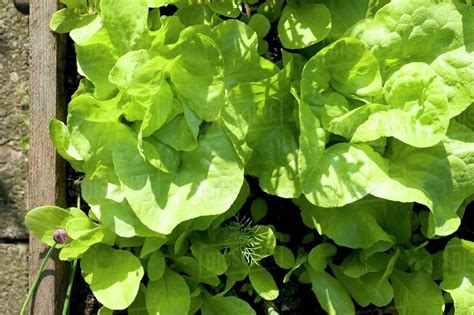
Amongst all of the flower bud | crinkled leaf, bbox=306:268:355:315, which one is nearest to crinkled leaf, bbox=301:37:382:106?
crinkled leaf, bbox=306:268:355:315

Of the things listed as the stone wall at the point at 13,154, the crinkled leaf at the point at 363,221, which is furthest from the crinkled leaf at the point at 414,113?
the stone wall at the point at 13,154

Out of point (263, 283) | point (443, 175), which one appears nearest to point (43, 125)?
point (263, 283)

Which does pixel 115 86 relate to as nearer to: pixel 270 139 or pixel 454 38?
pixel 270 139

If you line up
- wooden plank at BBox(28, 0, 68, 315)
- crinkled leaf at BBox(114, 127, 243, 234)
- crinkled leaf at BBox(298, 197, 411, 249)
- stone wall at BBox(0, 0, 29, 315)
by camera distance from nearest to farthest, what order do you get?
crinkled leaf at BBox(114, 127, 243, 234) < crinkled leaf at BBox(298, 197, 411, 249) < wooden plank at BBox(28, 0, 68, 315) < stone wall at BBox(0, 0, 29, 315)

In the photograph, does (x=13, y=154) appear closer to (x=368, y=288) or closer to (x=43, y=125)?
(x=43, y=125)

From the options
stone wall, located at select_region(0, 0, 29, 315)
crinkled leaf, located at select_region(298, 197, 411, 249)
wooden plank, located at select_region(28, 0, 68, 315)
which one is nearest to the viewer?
crinkled leaf, located at select_region(298, 197, 411, 249)

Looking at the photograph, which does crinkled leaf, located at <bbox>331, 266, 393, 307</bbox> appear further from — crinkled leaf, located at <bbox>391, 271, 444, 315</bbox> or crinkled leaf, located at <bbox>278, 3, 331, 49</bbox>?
crinkled leaf, located at <bbox>278, 3, 331, 49</bbox>

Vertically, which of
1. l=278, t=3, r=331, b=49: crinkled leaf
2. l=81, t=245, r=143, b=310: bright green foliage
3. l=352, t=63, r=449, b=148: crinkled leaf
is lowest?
l=81, t=245, r=143, b=310: bright green foliage
